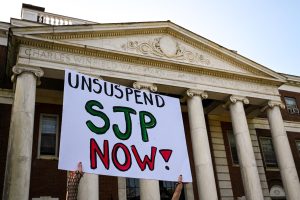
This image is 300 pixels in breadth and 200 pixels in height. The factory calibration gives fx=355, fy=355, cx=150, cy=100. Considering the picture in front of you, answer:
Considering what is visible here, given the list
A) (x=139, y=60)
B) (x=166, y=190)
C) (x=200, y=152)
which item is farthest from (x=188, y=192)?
(x=139, y=60)

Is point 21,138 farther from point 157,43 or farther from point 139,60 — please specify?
point 157,43

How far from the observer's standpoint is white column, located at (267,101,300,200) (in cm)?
2042

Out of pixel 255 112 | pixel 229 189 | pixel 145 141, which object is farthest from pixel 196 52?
pixel 145 141

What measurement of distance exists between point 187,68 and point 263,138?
33.3ft

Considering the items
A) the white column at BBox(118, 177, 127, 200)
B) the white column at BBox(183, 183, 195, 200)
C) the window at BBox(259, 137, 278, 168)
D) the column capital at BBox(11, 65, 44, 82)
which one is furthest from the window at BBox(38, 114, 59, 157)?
the window at BBox(259, 137, 278, 168)

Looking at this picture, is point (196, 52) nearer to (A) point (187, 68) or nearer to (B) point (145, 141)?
(A) point (187, 68)

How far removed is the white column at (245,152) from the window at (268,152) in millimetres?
6344

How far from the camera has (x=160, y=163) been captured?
6.30m

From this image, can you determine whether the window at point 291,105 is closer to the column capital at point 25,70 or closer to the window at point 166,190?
the window at point 166,190

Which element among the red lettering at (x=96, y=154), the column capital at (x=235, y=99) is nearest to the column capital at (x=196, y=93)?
the column capital at (x=235, y=99)

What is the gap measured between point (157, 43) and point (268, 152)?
12.6 metres

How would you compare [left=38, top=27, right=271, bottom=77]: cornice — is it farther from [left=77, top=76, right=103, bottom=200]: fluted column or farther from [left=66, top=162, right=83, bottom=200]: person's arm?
[left=66, top=162, right=83, bottom=200]: person's arm

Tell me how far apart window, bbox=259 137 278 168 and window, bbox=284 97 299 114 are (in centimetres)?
408

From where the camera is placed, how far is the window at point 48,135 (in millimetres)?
19727
